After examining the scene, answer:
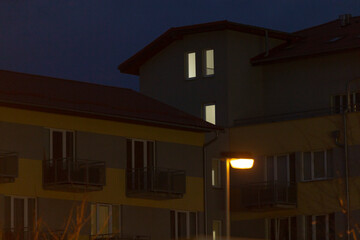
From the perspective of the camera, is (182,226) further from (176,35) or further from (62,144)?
(176,35)

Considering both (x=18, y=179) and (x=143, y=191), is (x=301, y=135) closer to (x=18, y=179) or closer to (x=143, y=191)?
Result: (x=143, y=191)

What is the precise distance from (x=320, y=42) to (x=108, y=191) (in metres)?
15.3

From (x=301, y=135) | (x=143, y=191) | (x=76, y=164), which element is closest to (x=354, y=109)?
(x=301, y=135)

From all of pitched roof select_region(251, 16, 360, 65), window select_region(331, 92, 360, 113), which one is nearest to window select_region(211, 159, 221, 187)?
window select_region(331, 92, 360, 113)

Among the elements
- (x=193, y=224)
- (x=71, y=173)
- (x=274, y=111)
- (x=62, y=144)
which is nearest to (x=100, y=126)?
(x=62, y=144)

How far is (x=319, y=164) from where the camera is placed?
→ 1850 inches

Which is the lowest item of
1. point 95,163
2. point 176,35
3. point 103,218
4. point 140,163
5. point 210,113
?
point 103,218

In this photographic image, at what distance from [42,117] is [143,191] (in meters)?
4.95

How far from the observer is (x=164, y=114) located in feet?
147

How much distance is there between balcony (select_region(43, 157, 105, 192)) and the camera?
→ 127ft

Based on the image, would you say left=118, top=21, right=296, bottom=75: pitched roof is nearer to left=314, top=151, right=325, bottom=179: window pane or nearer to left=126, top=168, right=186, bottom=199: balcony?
left=314, top=151, right=325, bottom=179: window pane

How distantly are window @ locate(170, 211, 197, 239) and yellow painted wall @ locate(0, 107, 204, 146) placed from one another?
115 inches

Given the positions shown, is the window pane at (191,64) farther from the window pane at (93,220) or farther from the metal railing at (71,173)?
the metal railing at (71,173)

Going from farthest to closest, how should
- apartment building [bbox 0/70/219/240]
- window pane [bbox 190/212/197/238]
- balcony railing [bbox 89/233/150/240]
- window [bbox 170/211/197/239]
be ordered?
window pane [bbox 190/212/197/238], window [bbox 170/211/197/239], balcony railing [bbox 89/233/150/240], apartment building [bbox 0/70/219/240]
